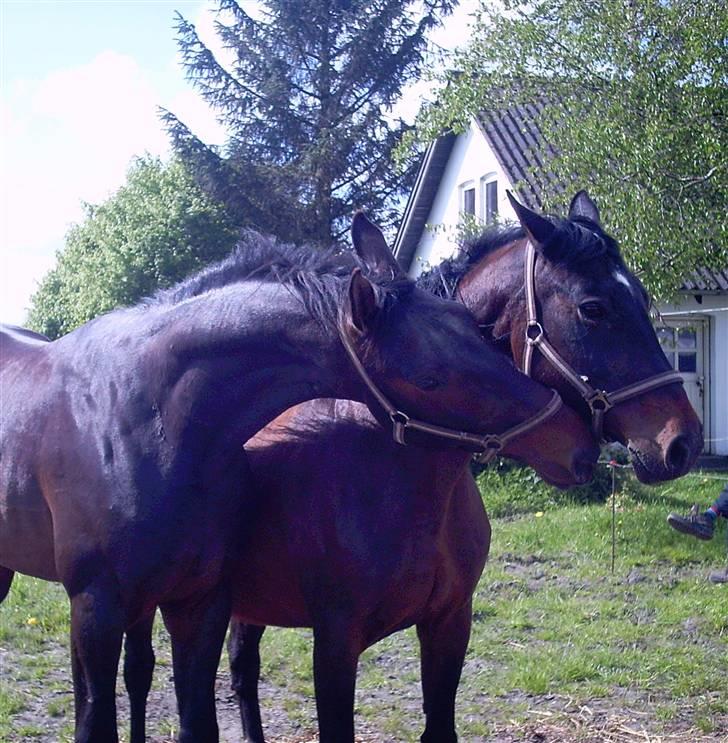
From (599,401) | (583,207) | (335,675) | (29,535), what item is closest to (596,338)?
(599,401)

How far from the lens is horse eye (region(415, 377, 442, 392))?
9.40 ft

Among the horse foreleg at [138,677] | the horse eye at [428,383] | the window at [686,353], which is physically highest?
the horse eye at [428,383]

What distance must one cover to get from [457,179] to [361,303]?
17962 mm

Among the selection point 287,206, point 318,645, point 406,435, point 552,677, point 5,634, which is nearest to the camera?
point 406,435

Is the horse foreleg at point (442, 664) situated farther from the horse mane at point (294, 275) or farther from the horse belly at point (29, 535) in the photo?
the horse belly at point (29, 535)

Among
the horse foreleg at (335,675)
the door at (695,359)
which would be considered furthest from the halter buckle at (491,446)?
the door at (695,359)

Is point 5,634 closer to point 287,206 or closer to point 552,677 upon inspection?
point 552,677

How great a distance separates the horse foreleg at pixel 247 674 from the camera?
15.0 ft

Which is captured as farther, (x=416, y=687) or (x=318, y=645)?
(x=416, y=687)

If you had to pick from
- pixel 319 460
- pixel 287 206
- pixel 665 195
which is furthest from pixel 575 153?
pixel 287 206

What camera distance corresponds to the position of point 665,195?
888 cm

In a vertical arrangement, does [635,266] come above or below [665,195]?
below

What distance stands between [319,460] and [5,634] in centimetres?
406

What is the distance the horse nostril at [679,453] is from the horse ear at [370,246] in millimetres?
985
